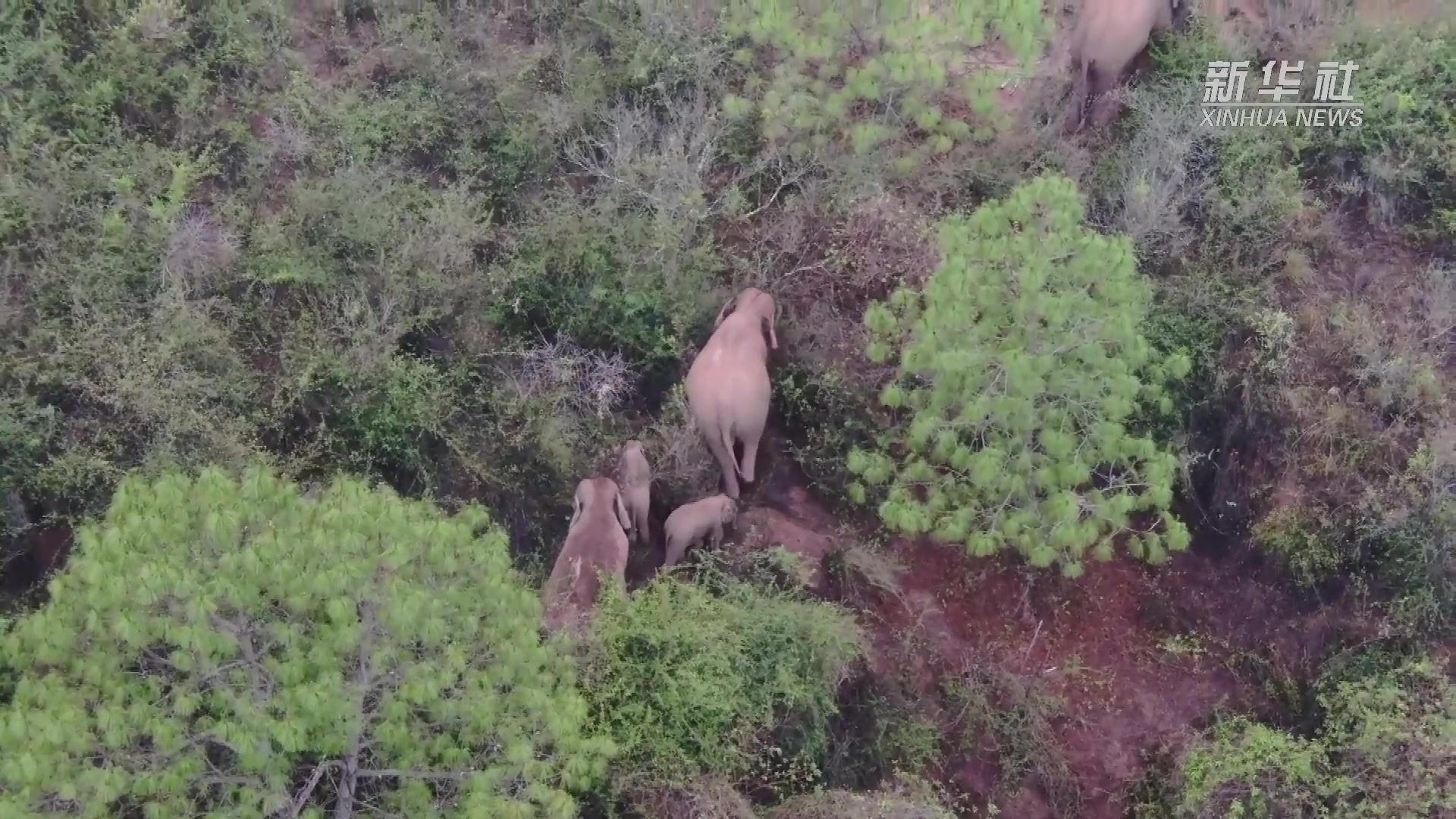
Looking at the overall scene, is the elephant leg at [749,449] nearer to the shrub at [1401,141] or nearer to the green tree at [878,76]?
the green tree at [878,76]

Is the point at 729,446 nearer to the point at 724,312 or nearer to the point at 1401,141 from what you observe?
the point at 724,312

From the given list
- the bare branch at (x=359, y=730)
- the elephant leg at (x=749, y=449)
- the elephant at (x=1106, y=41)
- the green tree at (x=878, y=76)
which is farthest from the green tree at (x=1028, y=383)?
the bare branch at (x=359, y=730)

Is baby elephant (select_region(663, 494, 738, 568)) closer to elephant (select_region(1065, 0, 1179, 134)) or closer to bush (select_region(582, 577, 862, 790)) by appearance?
bush (select_region(582, 577, 862, 790))

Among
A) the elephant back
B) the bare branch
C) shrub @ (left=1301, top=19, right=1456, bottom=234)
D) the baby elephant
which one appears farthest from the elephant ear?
shrub @ (left=1301, top=19, right=1456, bottom=234)

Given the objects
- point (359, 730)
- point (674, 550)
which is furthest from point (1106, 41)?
point (359, 730)

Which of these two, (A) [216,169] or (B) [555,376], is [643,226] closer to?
(B) [555,376]

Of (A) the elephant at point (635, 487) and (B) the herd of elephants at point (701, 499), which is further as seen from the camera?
(A) the elephant at point (635, 487)
